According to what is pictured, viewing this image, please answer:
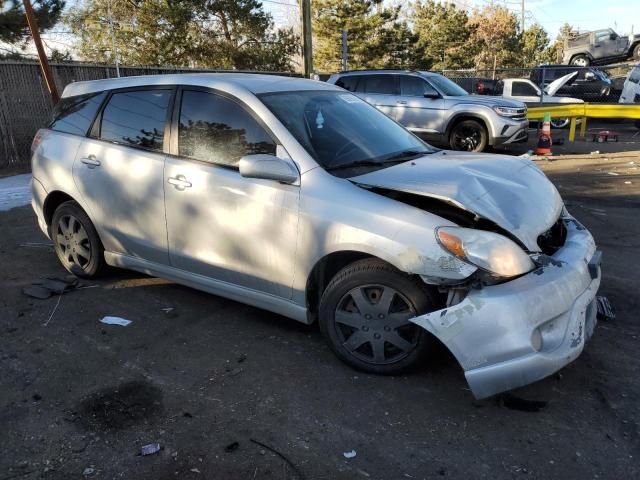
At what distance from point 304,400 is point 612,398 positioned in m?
1.73

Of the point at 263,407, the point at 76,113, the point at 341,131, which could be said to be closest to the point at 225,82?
the point at 341,131

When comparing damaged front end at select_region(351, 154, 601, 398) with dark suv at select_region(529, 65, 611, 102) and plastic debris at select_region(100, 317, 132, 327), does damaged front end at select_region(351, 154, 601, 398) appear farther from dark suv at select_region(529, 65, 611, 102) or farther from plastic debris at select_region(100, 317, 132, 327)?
dark suv at select_region(529, 65, 611, 102)

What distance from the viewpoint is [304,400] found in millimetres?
3031

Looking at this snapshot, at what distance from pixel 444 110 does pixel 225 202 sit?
30.3ft

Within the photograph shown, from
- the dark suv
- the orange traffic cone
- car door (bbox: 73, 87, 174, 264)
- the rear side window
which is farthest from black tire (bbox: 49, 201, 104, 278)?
the dark suv

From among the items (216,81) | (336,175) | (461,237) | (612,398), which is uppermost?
(216,81)

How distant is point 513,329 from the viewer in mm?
2656

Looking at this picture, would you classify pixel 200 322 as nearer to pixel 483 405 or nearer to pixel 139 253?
pixel 139 253

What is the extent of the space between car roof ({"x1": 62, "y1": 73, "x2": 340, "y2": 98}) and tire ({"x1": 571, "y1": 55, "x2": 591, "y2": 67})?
27407mm

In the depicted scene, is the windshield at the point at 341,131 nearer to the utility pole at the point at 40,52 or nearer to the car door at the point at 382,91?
the car door at the point at 382,91

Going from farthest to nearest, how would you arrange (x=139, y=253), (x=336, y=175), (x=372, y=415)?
(x=139, y=253), (x=336, y=175), (x=372, y=415)

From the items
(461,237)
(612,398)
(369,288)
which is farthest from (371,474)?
(612,398)

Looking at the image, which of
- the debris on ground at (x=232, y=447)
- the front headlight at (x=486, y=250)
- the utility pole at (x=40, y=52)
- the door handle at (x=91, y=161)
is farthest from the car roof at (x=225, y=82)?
the utility pole at (x=40, y=52)

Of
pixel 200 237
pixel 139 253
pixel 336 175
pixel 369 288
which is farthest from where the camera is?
pixel 139 253
